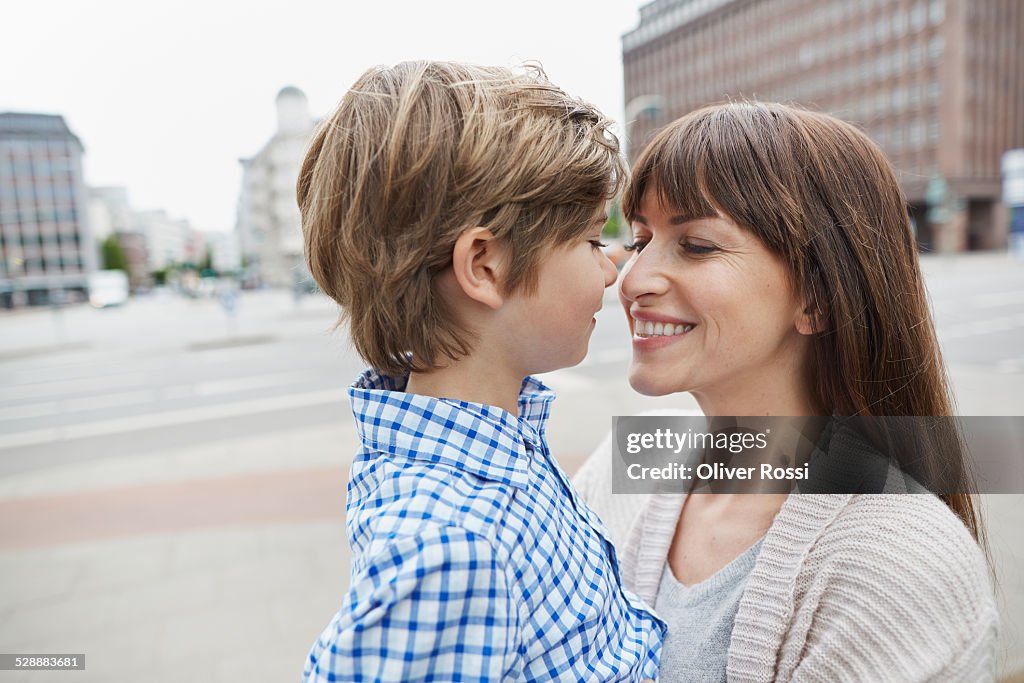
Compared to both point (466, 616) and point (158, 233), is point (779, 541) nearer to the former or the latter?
point (466, 616)

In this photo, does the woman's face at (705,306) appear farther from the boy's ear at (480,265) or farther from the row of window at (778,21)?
the row of window at (778,21)

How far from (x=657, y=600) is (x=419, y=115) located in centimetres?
77

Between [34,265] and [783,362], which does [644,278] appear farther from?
[34,265]

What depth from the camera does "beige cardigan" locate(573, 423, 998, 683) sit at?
793 millimetres

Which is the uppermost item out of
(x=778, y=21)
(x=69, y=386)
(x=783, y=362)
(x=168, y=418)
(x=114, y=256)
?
(x=778, y=21)

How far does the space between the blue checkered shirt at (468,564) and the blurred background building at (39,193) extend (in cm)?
644

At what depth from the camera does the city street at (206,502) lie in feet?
8.36

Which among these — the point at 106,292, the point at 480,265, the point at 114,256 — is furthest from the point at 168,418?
the point at 114,256

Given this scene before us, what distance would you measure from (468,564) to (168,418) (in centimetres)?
655

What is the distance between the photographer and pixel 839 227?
3.23 ft

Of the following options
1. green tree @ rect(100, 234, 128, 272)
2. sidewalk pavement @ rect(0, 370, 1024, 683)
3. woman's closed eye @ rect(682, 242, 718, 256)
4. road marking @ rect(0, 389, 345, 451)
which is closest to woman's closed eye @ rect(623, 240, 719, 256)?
woman's closed eye @ rect(682, 242, 718, 256)

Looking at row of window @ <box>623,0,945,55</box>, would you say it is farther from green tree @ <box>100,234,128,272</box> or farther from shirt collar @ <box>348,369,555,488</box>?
green tree @ <box>100,234,128,272</box>

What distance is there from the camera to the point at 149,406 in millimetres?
7008

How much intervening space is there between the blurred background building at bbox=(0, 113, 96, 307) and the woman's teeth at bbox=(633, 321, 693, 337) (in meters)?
6.32
